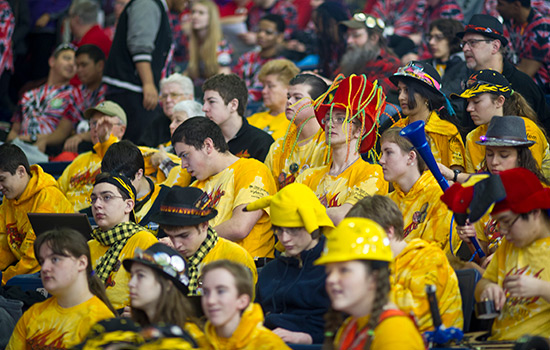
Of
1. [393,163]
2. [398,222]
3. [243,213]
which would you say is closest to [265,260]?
[243,213]

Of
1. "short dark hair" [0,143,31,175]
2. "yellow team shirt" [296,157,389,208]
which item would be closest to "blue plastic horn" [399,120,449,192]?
"yellow team shirt" [296,157,389,208]

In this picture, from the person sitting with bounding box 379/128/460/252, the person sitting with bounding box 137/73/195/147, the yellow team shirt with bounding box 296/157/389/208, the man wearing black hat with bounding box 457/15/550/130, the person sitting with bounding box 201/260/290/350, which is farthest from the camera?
the person sitting with bounding box 137/73/195/147

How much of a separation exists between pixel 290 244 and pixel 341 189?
1.06 meters

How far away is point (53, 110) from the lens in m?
9.09

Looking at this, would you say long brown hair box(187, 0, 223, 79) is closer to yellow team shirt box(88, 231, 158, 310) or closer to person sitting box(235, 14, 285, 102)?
person sitting box(235, 14, 285, 102)

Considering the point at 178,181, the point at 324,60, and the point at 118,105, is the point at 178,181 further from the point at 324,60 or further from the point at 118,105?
the point at 324,60

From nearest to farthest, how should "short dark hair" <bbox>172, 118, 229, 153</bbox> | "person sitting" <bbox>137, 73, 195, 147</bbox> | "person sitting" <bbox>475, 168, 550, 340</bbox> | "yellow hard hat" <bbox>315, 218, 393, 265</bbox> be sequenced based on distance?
1. "yellow hard hat" <bbox>315, 218, 393, 265</bbox>
2. "person sitting" <bbox>475, 168, 550, 340</bbox>
3. "short dark hair" <bbox>172, 118, 229, 153</bbox>
4. "person sitting" <bbox>137, 73, 195, 147</bbox>

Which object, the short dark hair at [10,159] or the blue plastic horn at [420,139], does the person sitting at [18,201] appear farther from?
the blue plastic horn at [420,139]

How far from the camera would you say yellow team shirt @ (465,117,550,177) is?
5457mm

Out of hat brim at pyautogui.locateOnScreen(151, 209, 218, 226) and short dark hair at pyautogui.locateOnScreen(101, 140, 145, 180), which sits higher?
short dark hair at pyautogui.locateOnScreen(101, 140, 145, 180)

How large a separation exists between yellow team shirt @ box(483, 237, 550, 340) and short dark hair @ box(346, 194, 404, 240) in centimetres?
60

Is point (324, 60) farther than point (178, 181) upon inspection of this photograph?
Yes

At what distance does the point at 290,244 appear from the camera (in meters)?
4.42

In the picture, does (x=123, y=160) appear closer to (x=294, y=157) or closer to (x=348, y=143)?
(x=294, y=157)
